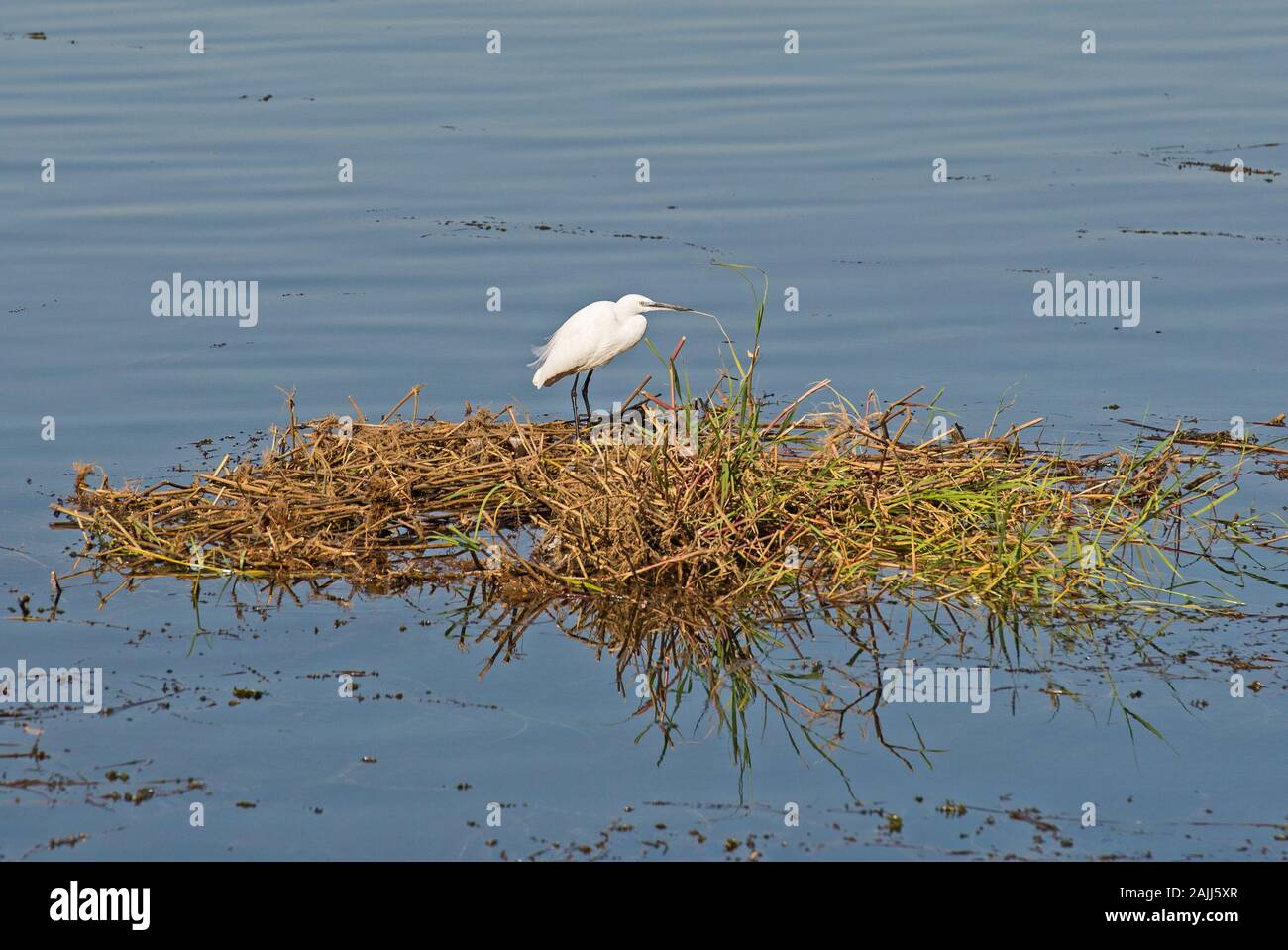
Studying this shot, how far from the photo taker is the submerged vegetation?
764cm

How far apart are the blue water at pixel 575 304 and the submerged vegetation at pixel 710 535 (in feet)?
0.84

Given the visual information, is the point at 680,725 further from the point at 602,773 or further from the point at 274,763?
the point at 274,763

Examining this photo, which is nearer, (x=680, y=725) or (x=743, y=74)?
(x=680, y=725)

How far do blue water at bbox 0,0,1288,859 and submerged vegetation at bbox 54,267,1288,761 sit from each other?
256 millimetres

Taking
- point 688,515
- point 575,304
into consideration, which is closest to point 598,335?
point 688,515

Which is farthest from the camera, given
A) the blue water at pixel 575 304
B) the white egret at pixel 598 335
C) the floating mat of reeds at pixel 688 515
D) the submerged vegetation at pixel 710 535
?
the white egret at pixel 598 335

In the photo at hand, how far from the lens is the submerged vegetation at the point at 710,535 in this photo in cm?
764

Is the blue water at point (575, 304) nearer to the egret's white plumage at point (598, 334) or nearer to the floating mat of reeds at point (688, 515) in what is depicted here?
the floating mat of reeds at point (688, 515)

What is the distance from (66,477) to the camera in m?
9.80

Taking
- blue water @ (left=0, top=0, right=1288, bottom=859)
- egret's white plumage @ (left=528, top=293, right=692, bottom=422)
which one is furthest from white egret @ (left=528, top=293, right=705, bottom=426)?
blue water @ (left=0, top=0, right=1288, bottom=859)

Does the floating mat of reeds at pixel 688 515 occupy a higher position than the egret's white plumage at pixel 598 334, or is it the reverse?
the egret's white plumage at pixel 598 334

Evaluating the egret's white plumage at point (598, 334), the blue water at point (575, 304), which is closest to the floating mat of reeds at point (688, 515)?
the blue water at point (575, 304)
